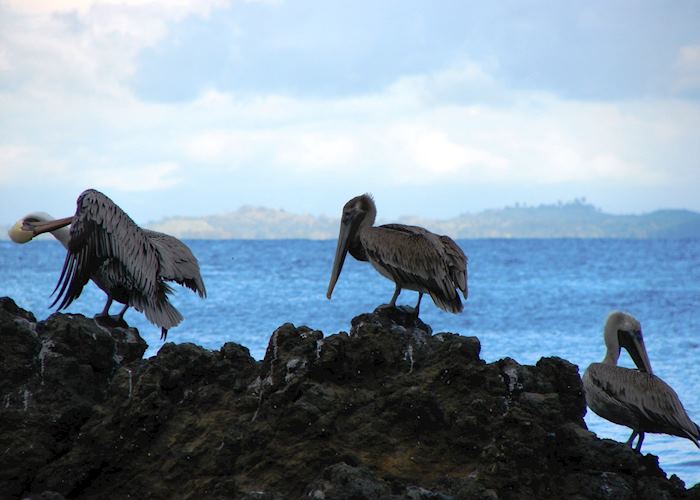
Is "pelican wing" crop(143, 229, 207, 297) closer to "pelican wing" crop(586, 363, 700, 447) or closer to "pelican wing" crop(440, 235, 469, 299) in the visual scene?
"pelican wing" crop(440, 235, 469, 299)

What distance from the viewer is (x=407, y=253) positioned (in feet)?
20.6

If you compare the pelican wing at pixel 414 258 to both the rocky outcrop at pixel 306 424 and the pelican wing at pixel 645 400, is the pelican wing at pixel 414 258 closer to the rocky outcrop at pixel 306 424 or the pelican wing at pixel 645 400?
the rocky outcrop at pixel 306 424

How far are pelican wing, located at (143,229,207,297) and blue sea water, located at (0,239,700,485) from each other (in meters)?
4.46

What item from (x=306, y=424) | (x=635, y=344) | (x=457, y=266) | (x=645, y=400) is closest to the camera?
(x=306, y=424)

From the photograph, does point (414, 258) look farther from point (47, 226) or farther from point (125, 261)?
point (47, 226)

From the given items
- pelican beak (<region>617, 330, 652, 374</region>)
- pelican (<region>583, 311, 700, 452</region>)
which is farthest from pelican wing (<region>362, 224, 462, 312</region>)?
pelican beak (<region>617, 330, 652, 374</region>)

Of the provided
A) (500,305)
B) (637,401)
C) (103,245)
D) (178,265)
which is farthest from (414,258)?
(500,305)

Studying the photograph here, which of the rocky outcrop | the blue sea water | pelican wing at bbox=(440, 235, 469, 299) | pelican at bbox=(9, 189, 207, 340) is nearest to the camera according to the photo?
the rocky outcrop

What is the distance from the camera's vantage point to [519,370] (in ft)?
16.0

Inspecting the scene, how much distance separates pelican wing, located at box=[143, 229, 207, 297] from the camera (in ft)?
20.7

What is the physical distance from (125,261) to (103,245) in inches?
7.1

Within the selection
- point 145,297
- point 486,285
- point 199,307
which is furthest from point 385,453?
point 486,285

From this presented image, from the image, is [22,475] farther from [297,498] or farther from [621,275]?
[621,275]

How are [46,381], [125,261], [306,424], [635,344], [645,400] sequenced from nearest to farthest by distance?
1. [306,424]
2. [46,381]
3. [645,400]
4. [125,261]
5. [635,344]
